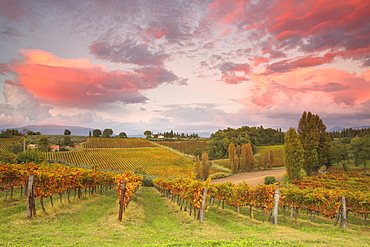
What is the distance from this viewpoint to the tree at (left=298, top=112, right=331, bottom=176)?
41.2 m

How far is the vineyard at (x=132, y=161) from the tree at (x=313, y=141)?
2826cm

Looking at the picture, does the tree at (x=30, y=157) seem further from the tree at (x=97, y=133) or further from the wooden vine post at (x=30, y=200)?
the tree at (x=97, y=133)

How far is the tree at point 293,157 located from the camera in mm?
35438

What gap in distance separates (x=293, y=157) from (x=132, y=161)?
48.2m

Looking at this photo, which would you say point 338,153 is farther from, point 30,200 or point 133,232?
point 30,200

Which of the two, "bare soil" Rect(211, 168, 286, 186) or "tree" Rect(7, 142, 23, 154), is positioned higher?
"tree" Rect(7, 142, 23, 154)

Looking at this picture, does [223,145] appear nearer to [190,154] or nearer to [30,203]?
[190,154]

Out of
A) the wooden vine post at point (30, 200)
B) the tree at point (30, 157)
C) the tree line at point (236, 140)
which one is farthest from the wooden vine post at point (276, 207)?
the tree line at point (236, 140)

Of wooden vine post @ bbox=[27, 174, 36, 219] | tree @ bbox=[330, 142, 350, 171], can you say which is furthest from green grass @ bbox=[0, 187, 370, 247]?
tree @ bbox=[330, 142, 350, 171]

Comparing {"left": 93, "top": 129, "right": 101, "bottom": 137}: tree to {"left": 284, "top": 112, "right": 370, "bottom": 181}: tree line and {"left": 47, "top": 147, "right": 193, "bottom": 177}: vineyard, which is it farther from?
{"left": 284, "top": 112, "right": 370, "bottom": 181}: tree line

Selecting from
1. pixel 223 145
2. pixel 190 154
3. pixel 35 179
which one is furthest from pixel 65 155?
pixel 35 179

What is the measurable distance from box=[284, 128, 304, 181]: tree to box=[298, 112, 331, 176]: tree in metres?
6.74

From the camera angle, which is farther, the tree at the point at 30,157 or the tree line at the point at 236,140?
the tree line at the point at 236,140

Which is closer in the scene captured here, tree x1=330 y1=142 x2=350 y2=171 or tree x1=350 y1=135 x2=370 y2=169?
tree x1=330 y1=142 x2=350 y2=171
